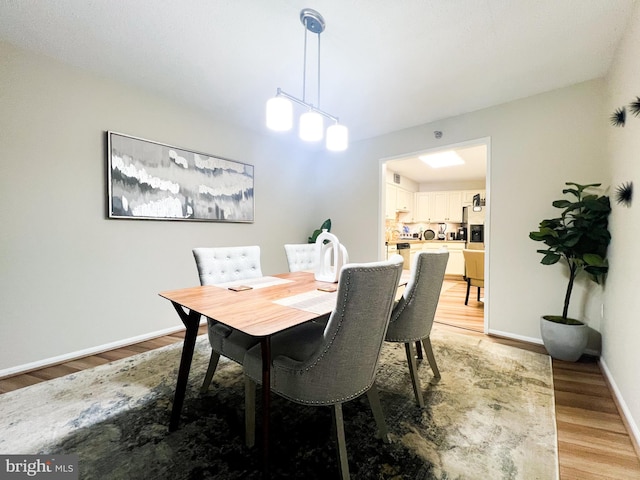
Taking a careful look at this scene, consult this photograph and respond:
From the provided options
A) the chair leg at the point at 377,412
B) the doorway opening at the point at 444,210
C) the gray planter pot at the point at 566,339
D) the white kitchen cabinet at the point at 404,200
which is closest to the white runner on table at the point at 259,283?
the chair leg at the point at 377,412

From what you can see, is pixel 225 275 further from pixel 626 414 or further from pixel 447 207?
pixel 447 207

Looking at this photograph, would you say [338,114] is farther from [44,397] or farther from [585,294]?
[44,397]

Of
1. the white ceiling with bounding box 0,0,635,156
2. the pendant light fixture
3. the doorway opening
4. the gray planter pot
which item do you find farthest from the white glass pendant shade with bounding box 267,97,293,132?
the doorway opening

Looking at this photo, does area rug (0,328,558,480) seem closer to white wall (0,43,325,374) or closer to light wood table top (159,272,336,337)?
white wall (0,43,325,374)

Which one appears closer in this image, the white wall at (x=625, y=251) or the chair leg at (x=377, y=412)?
the chair leg at (x=377, y=412)

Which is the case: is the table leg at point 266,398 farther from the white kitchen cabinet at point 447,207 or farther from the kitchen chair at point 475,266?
the white kitchen cabinet at point 447,207

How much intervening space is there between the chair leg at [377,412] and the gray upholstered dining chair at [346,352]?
0.10 m

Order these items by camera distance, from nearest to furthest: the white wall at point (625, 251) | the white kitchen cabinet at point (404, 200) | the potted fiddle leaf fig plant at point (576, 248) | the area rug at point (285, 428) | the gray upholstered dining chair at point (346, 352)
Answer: the gray upholstered dining chair at point (346, 352) → the area rug at point (285, 428) → the white wall at point (625, 251) → the potted fiddle leaf fig plant at point (576, 248) → the white kitchen cabinet at point (404, 200)

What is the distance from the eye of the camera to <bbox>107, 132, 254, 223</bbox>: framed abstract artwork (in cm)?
264

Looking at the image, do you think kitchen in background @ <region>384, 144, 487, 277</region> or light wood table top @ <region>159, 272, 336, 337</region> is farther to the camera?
kitchen in background @ <region>384, 144, 487, 277</region>

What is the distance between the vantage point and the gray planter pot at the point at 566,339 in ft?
7.57

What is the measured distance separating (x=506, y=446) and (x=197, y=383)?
6.27 feet

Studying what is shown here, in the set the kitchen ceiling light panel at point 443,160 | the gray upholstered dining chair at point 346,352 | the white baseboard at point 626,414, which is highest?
the kitchen ceiling light panel at point 443,160

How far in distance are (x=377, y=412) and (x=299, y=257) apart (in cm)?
168
